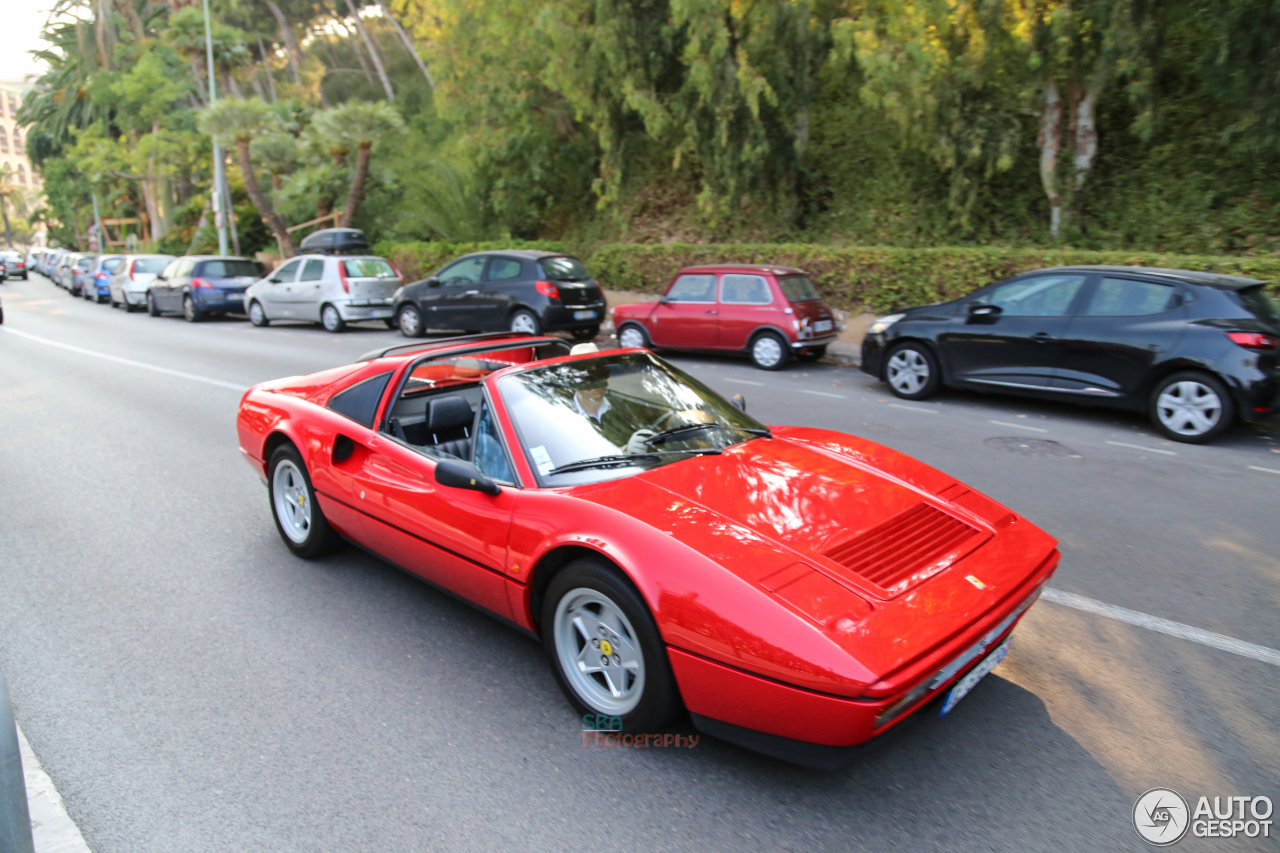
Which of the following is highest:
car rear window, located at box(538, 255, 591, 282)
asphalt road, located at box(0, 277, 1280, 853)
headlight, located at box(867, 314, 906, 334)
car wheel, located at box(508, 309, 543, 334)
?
car rear window, located at box(538, 255, 591, 282)

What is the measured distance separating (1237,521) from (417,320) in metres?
14.2

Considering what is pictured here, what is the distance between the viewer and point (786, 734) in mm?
2572

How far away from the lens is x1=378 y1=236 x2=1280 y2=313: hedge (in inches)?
437

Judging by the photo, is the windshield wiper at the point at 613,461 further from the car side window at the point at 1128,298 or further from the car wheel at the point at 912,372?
the car wheel at the point at 912,372

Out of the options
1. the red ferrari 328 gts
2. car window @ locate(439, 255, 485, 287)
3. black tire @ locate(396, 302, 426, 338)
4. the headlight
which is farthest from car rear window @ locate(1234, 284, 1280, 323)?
black tire @ locate(396, 302, 426, 338)

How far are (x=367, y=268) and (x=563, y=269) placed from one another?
17.4ft

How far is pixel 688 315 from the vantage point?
13.0 metres

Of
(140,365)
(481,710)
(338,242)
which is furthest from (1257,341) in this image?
(338,242)

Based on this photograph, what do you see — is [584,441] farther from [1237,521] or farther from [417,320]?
[417,320]

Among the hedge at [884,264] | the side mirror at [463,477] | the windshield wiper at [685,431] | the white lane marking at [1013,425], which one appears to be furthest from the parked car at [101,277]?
the windshield wiper at [685,431]

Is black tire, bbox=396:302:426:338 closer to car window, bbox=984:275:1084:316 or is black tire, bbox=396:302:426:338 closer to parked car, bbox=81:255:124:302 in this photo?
car window, bbox=984:275:1084:316

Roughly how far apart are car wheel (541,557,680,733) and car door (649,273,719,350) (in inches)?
391

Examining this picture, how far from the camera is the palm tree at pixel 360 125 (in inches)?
996

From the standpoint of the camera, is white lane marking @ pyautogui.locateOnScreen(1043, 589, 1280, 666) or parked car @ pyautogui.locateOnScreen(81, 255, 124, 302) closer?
white lane marking @ pyautogui.locateOnScreen(1043, 589, 1280, 666)
